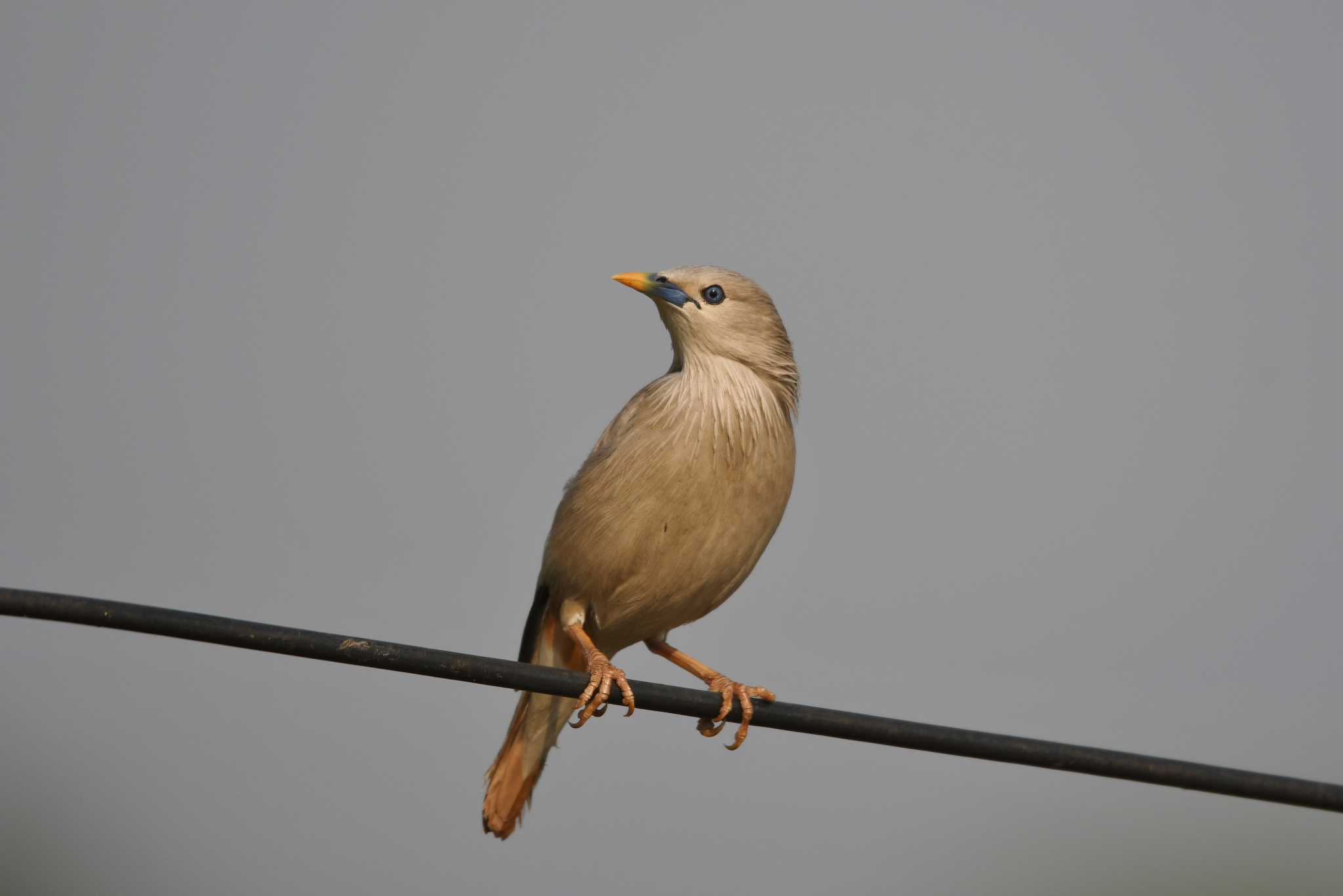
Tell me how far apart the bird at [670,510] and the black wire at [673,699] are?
0.82 metres

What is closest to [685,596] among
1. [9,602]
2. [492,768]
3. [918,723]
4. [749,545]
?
[749,545]

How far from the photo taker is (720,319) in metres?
5.23

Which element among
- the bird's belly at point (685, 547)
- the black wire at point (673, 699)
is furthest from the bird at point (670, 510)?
the black wire at point (673, 699)

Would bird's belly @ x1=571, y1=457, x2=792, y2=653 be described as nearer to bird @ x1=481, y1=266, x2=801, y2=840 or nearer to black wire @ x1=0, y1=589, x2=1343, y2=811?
bird @ x1=481, y1=266, x2=801, y2=840

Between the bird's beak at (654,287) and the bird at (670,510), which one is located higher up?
the bird's beak at (654,287)

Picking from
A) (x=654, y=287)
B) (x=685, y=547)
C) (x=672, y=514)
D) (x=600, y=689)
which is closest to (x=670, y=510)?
(x=672, y=514)

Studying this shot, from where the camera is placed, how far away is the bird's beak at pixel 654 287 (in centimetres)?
524

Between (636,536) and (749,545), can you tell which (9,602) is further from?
(749,545)

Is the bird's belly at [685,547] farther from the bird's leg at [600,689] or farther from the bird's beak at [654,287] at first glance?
the bird's beak at [654,287]

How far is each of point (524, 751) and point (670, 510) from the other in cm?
127

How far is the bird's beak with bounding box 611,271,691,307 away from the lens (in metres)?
5.24

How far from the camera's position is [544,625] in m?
5.32

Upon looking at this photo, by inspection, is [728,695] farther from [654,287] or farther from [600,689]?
[654,287]

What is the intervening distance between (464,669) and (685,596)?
1732 mm
